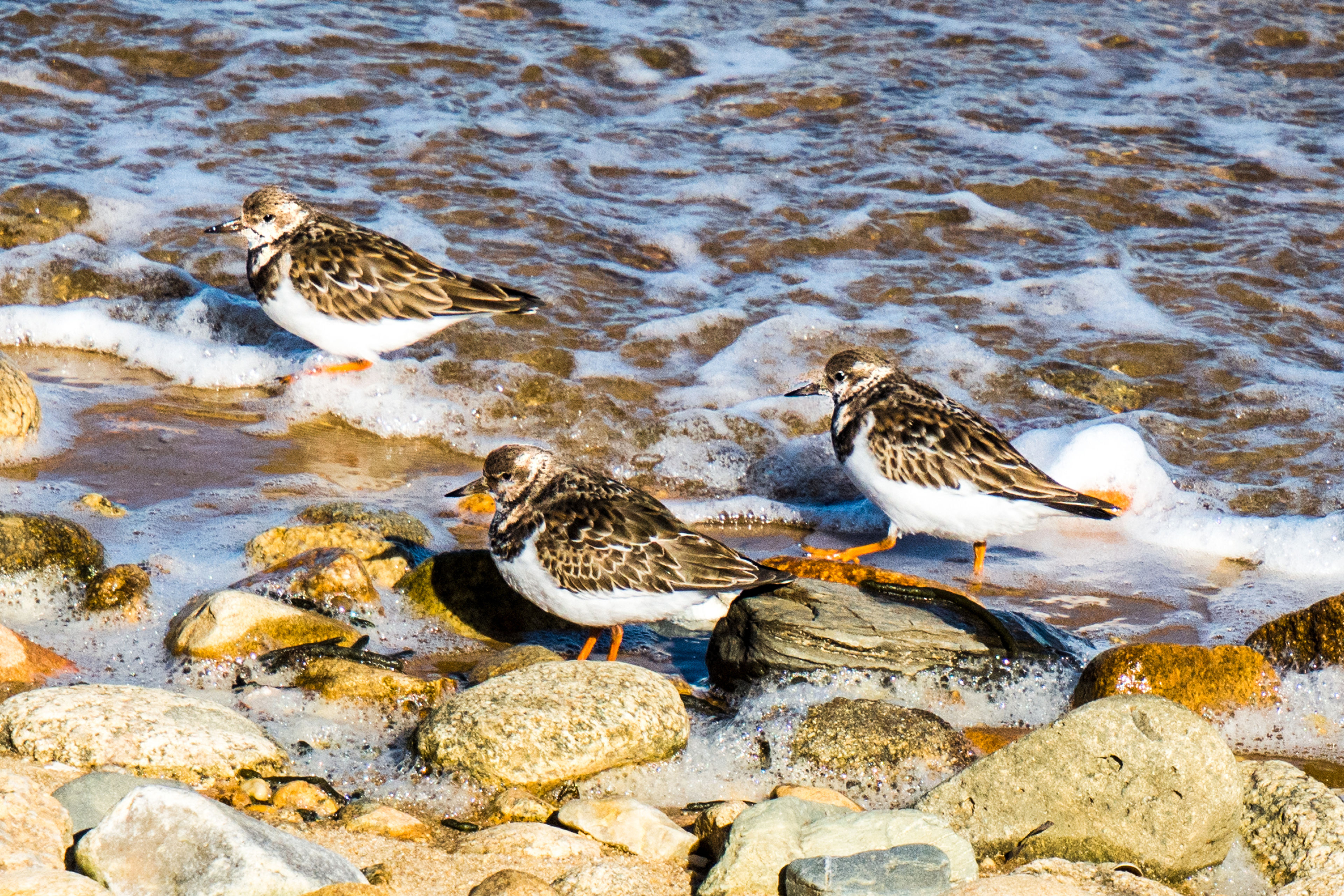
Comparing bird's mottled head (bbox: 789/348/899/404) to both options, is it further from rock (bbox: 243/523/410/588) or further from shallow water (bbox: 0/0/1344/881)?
rock (bbox: 243/523/410/588)

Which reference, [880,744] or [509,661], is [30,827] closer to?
[509,661]

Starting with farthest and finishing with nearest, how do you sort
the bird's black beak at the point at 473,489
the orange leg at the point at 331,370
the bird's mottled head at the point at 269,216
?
1. the bird's mottled head at the point at 269,216
2. the orange leg at the point at 331,370
3. the bird's black beak at the point at 473,489

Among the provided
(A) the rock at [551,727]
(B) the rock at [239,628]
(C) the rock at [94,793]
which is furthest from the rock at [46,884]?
(B) the rock at [239,628]

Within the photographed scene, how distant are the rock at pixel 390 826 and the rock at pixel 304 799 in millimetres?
114

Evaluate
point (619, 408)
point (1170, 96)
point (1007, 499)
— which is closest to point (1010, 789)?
point (1007, 499)

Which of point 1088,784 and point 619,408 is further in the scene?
point 619,408

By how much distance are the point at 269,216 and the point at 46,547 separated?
3135mm

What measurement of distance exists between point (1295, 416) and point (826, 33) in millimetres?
7098

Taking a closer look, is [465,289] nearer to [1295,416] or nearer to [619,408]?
[619,408]

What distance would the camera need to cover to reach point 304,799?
3582mm

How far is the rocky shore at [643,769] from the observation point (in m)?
3.09

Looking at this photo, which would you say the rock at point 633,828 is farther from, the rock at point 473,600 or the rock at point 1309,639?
the rock at point 1309,639

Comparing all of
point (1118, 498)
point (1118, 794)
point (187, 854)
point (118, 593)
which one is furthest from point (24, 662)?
point (1118, 498)

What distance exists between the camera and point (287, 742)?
3951 mm
